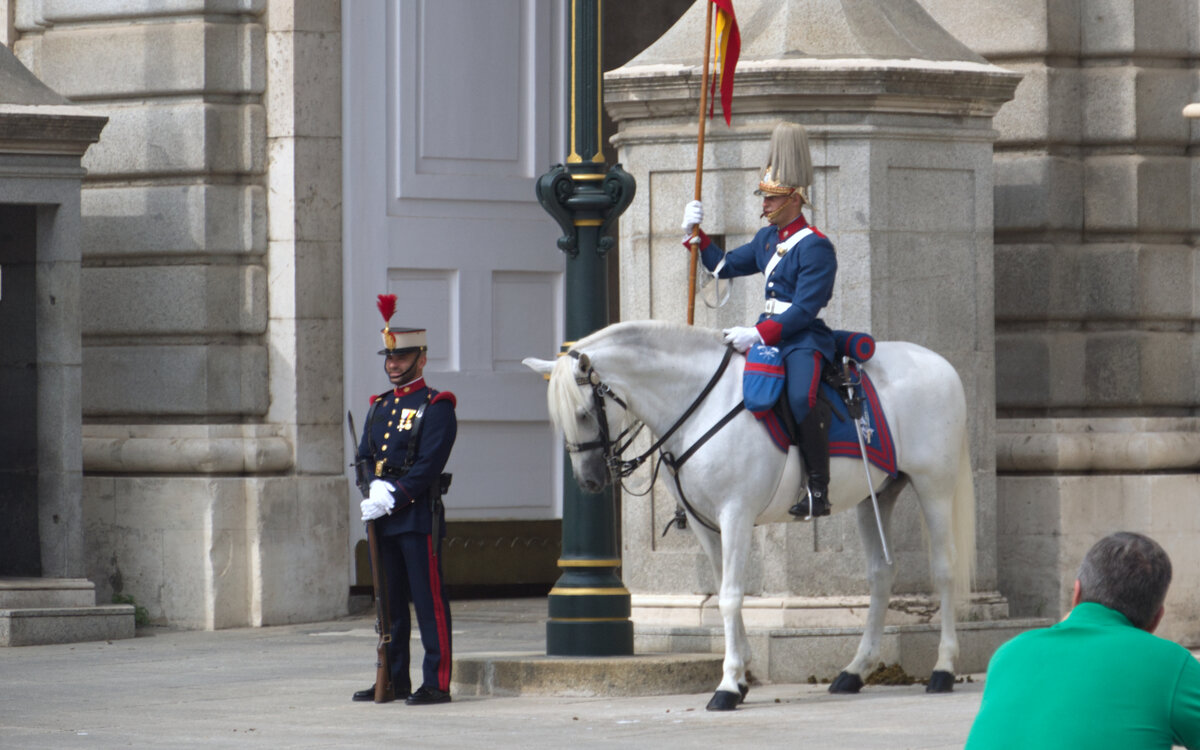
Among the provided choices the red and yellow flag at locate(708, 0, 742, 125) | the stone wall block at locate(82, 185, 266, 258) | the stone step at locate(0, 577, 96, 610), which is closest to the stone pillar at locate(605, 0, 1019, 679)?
the red and yellow flag at locate(708, 0, 742, 125)

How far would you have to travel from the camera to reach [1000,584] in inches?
478

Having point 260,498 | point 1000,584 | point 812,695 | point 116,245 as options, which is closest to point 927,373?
point 812,695

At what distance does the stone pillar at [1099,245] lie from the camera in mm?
12258

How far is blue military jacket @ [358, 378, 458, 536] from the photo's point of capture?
31.7 ft

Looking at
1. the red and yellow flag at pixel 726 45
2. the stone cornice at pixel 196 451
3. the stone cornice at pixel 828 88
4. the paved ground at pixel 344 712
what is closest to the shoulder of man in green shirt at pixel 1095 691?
the paved ground at pixel 344 712

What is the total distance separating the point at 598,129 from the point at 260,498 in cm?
414

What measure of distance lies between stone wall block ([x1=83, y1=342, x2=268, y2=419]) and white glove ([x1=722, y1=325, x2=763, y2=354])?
4809 mm

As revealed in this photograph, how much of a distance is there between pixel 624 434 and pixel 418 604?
123 centimetres

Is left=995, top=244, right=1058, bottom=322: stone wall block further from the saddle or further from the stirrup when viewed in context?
the stirrup

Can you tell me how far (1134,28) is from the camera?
12.3m

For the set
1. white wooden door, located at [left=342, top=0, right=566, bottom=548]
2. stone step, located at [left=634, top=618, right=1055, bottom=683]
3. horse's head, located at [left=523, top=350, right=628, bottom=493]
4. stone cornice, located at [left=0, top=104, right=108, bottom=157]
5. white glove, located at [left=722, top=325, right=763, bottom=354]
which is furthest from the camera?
white wooden door, located at [left=342, top=0, right=566, bottom=548]

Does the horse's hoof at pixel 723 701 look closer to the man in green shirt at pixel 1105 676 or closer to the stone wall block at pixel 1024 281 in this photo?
the stone wall block at pixel 1024 281

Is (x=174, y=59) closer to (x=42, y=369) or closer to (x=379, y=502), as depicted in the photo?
(x=42, y=369)

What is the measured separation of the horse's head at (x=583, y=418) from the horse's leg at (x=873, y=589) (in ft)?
5.14
